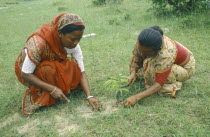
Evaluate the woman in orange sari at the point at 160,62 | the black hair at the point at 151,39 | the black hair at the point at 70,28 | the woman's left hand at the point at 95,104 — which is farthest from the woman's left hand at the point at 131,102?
the black hair at the point at 70,28

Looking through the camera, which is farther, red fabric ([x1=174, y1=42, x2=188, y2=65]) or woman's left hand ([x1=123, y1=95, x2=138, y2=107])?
red fabric ([x1=174, y1=42, x2=188, y2=65])

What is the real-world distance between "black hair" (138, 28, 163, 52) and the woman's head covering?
714 millimetres

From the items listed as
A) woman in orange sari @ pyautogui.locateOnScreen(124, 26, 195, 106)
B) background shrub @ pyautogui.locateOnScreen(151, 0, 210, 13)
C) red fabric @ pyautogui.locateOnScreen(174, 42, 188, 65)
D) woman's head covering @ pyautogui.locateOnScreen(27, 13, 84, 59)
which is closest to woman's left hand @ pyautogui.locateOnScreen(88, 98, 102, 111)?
woman in orange sari @ pyautogui.locateOnScreen(124, 26, 195, 106)

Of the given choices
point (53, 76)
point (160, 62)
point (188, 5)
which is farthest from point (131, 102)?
point (188, 5)

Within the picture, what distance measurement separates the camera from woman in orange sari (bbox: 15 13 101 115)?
253cm

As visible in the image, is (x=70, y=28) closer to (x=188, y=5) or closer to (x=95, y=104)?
(x=95, y=104)

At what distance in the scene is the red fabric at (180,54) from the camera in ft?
9.24

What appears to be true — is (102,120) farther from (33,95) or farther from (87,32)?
(87,32)

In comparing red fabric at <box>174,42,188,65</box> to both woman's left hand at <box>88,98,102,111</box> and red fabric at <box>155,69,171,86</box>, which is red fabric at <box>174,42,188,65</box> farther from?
woman's left hand at <box>88,98,102,111</box>

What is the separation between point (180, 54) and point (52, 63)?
164 cm

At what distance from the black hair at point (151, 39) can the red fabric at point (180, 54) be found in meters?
0.49

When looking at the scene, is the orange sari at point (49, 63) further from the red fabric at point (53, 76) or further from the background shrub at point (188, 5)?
the background shrub at point (188, 5)

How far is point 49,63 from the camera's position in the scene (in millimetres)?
2732

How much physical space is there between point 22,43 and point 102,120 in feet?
15.2
